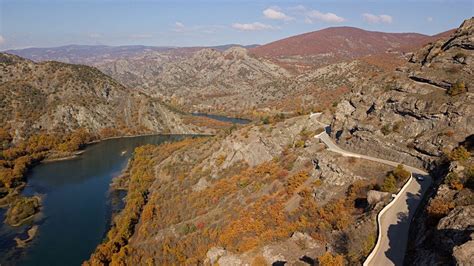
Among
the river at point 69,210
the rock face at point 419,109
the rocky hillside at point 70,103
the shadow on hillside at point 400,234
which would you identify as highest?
the rock face at point 419,109

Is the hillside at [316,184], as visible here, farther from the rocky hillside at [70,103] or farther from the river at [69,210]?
the rocky hillside at [70,103]

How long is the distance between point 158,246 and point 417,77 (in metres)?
46.3

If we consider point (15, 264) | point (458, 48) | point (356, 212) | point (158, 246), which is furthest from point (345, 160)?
point (15, 264)

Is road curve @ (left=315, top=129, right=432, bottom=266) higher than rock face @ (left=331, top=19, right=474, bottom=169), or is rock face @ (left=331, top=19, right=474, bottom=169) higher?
rock face @ (left=331, top=19, right=474, bottom=169)

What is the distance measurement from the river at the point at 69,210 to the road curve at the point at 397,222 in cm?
4940

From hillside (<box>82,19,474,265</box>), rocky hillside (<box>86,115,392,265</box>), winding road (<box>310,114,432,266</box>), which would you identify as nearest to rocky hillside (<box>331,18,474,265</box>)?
hillside (<box>82,19,474,265</box>)

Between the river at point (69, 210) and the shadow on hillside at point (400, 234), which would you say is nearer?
the shadow on hillside at point (400, 234)

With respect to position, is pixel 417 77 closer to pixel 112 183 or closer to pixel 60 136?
pixel 112 183

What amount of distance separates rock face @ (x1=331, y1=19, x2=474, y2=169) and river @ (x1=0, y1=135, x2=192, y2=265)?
165 ft

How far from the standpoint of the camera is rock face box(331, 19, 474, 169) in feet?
124

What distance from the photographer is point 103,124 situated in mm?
154000

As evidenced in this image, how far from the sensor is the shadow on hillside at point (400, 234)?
2423 centimetres

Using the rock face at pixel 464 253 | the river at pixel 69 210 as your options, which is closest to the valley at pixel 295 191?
the rock face at pixel 464 253

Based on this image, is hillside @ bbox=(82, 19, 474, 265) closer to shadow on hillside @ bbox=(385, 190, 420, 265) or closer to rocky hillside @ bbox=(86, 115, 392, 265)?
rocky hillside @ bbox=(86, 115, 392, 265)
